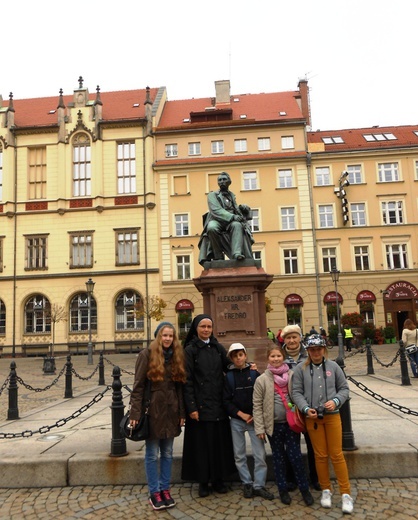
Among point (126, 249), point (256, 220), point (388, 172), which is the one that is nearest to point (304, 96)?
point (388, 172)

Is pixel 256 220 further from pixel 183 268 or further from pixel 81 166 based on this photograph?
pixel 81 166

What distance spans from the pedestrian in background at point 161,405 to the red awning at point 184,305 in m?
26.4

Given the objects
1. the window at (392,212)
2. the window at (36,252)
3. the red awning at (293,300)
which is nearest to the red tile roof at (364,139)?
the window at (392,212)

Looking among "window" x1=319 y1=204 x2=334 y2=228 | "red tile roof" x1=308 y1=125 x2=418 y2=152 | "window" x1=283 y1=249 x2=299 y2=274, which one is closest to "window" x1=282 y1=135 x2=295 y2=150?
"red tile roof" x1=308 y1=125 x2=418 y2=152

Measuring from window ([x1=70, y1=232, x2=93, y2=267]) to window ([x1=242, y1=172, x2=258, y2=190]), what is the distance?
11811 mm

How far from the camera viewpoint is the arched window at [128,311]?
31.0 meters

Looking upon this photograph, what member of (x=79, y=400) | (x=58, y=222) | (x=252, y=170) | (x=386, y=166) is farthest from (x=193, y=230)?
(x=79, y=400)

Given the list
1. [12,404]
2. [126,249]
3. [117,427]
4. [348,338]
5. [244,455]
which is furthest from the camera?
[126,249]

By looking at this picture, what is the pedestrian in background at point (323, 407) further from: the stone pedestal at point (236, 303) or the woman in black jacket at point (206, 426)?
the stone pedestal at point (236, 303)

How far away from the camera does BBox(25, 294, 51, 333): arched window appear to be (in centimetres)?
3139

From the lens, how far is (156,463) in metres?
4.20

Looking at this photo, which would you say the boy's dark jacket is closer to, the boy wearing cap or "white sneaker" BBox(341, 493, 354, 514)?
the boy wearing cap

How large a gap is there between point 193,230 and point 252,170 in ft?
20.1

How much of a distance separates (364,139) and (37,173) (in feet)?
81.1
